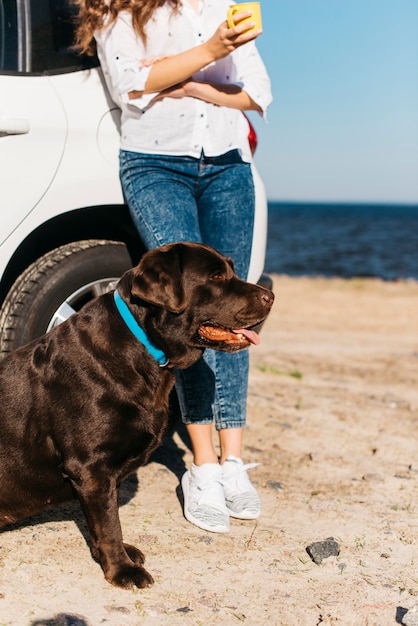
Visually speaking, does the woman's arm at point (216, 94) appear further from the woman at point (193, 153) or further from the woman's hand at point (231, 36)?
the woman's hand at point (231, 36)

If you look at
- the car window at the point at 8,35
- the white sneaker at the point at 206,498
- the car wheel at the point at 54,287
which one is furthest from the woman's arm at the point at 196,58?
the white sneaker at the point at 206,498

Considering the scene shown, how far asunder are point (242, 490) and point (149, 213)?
148 cm

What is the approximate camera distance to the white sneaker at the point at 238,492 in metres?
3.66

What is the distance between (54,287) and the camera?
3814mm

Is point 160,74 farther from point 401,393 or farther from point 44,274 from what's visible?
point 401,393

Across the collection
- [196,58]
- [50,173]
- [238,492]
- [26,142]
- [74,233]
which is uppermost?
[196,58]

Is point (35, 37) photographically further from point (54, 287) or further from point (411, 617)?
point (411, 617)

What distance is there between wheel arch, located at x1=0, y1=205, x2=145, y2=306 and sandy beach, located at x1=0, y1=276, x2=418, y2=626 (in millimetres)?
1259

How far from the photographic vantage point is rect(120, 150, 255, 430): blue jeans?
146 inches

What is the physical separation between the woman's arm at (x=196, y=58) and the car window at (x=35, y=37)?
1.55 feet

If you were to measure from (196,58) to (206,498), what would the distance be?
2127 millimetres

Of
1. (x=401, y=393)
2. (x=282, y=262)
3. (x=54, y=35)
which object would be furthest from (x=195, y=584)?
(x=282, y=262)

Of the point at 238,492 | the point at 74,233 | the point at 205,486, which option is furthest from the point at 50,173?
the point at 238,492

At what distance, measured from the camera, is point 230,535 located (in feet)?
11.5
